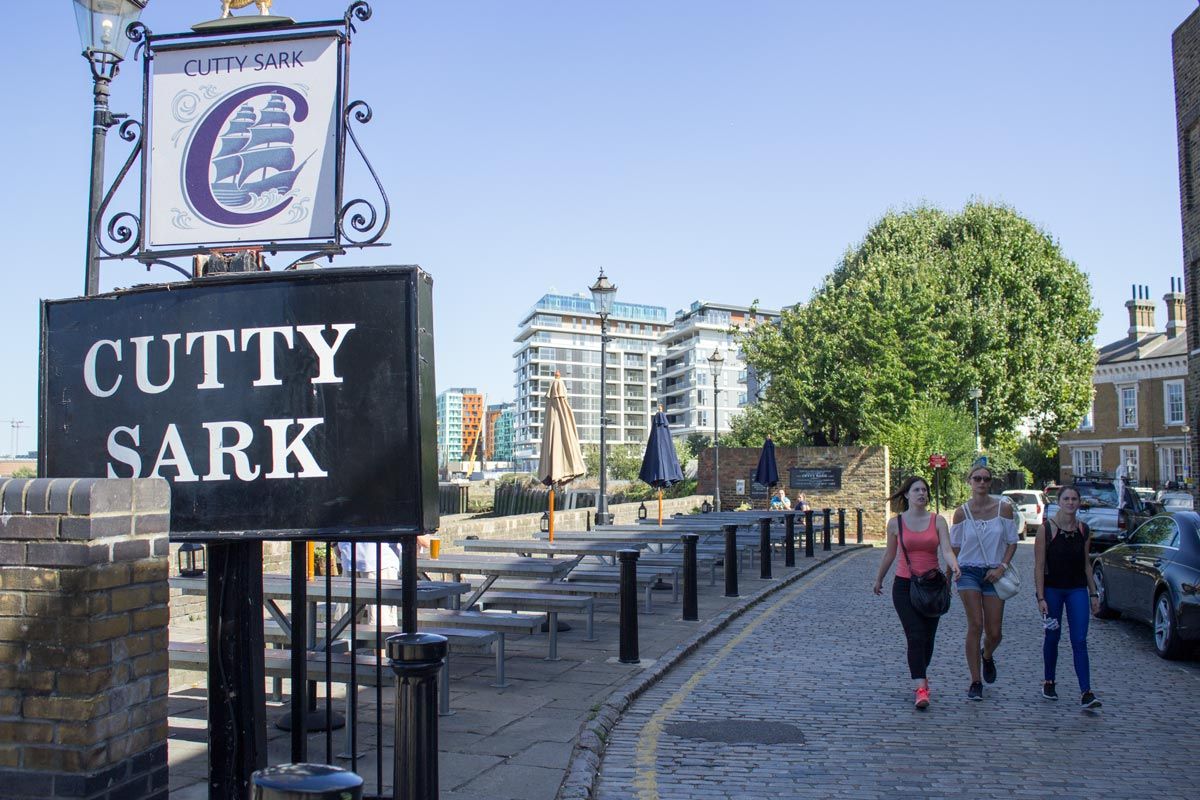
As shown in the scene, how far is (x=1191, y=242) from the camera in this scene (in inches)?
1014

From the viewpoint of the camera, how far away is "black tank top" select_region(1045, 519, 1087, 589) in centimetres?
803

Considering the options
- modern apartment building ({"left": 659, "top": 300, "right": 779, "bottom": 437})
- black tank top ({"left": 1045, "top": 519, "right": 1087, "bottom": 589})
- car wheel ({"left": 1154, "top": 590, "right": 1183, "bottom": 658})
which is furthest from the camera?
modern apartment building ({"left": 659, "top": 300, "right": 779, "bottom": 437})

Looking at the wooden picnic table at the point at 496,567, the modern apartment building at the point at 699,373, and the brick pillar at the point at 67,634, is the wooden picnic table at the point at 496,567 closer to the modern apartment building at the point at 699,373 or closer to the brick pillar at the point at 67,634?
the brick pillar at the point at 67,634

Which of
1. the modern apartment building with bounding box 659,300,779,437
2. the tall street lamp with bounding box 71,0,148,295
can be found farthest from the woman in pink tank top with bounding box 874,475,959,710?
the modern apartment building with bounding box 659,300,779,437

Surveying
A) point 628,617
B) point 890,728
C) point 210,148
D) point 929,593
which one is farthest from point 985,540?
point 210,148

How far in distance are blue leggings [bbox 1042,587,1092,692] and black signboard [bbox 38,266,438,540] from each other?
20.3 feet

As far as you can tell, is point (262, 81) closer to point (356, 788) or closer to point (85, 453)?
point (85, 453)

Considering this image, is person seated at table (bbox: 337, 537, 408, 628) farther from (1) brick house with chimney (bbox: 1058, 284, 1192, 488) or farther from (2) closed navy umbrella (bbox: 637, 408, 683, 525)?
(1) brick house with chimney (bbox: 1058, 284, 1192, 488)

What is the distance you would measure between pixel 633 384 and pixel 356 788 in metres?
171

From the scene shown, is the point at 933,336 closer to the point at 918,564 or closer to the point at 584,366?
the point at 918,564

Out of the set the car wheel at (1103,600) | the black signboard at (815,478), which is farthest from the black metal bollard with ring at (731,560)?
the black signboard at (815,478)

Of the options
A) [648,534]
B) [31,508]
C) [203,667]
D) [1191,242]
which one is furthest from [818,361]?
[31,508]

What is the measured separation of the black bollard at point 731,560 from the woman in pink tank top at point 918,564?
18.5 feet

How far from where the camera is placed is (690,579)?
458 inches
